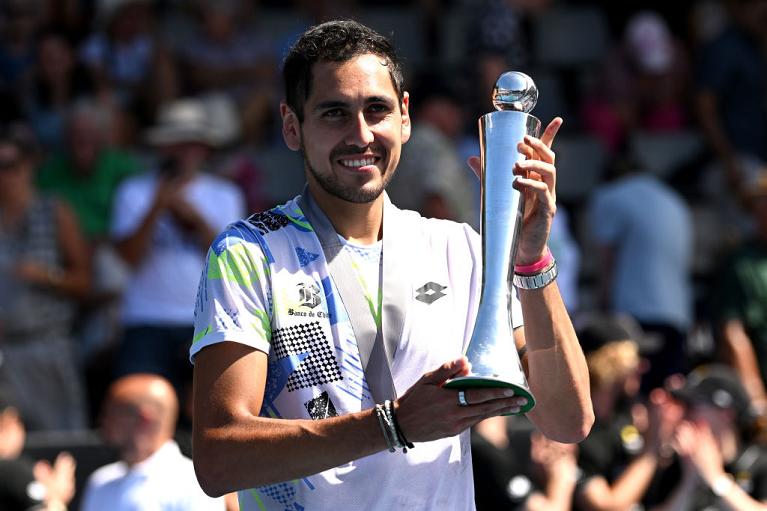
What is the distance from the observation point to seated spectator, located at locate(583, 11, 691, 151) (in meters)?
10.2

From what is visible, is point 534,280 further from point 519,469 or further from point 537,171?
point 519,469

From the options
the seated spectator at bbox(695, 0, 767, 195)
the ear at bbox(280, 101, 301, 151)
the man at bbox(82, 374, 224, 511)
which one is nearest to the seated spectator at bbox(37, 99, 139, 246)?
the man at bbox(82, 374, 224, 511)

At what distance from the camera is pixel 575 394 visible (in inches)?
120

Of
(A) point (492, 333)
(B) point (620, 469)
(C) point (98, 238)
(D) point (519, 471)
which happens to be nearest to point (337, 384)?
(A) point (492, 333)

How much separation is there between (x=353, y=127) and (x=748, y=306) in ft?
19.7

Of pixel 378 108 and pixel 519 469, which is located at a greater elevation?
pixel 378 108

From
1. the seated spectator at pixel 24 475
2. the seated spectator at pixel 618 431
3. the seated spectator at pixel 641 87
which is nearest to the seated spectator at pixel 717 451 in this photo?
the seated spectator at pixel 618 431

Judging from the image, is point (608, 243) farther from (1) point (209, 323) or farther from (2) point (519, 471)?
(1) point (209, 323)

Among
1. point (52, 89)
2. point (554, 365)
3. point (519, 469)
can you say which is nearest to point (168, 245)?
point (52, 89)

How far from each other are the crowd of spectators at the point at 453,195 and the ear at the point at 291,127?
3.15m

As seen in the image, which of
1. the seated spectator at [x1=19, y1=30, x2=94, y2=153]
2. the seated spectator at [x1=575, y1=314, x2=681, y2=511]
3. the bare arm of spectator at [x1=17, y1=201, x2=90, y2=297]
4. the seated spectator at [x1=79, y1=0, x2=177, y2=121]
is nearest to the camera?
the seated spectator at [x1=575, y1=314, x2=681, y2=511]

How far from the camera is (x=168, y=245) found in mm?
7871

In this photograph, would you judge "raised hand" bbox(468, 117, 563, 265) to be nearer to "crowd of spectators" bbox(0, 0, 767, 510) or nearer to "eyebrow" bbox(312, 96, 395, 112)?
"eyebrow" bbox(312, 96, 395, 112)

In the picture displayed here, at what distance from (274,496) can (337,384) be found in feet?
0.86
